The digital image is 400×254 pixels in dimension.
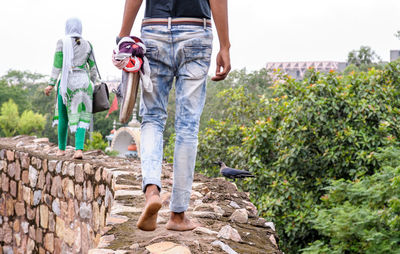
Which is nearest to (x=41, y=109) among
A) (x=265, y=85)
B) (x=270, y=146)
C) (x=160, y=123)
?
(x=265, y=85)

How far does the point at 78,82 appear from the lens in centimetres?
499

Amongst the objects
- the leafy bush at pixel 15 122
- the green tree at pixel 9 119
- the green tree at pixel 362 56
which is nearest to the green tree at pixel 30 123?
the leafy bush at pixel 15 122

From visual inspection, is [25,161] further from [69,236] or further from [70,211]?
[69,236]

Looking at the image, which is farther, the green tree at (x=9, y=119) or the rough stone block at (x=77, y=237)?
the green tree at (x=9, y=119)

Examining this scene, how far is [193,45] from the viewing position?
7.56 feet

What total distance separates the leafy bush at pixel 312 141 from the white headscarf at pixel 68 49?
315 cm

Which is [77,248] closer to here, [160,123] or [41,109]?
[160,123]

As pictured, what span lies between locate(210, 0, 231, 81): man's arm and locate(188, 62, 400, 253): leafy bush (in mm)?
4344

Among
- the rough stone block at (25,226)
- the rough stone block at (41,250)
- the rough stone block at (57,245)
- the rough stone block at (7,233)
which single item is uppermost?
the rough stone block at (57,245)

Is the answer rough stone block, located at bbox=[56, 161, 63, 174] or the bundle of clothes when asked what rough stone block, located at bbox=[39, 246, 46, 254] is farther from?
the bundle of clothes

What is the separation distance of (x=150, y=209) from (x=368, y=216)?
3.29 meters

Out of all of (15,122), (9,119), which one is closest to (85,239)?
(9,119)

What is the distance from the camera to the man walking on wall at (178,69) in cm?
228

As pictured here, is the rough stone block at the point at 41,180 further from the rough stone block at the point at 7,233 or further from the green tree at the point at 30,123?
the green tree at the point at 30,123
